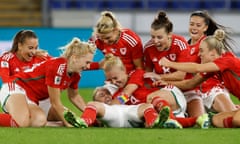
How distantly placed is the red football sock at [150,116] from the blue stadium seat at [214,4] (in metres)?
10.9

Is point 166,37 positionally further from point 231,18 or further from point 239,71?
point 231,18

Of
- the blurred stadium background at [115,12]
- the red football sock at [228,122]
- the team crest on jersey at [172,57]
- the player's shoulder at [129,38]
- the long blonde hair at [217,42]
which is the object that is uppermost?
the long blonde hair at [217,42]

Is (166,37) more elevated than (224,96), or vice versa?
(166,37)

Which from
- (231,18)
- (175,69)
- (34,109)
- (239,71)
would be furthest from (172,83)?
(231,18)

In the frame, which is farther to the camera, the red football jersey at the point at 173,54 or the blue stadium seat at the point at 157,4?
the blue stadium seat at the point at 157,4

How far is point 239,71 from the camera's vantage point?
9070 millimetres

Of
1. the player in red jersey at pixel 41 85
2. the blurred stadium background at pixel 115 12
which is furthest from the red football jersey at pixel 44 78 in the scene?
the blurred stadium background at pixel 115 12

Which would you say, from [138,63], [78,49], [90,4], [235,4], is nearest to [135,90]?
[138,63]

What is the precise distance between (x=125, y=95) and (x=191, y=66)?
79 cm

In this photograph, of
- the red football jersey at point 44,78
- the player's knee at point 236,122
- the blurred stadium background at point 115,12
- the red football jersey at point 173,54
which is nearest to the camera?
the player's knee at point 236,122

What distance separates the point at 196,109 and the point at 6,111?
207 centimetres

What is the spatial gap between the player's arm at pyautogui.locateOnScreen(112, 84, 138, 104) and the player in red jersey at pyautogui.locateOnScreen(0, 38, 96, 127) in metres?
0.48

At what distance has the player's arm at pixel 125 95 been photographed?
9.45m

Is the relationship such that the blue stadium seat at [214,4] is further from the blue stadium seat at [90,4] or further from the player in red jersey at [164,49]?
the player in red jersey at [164,49]
